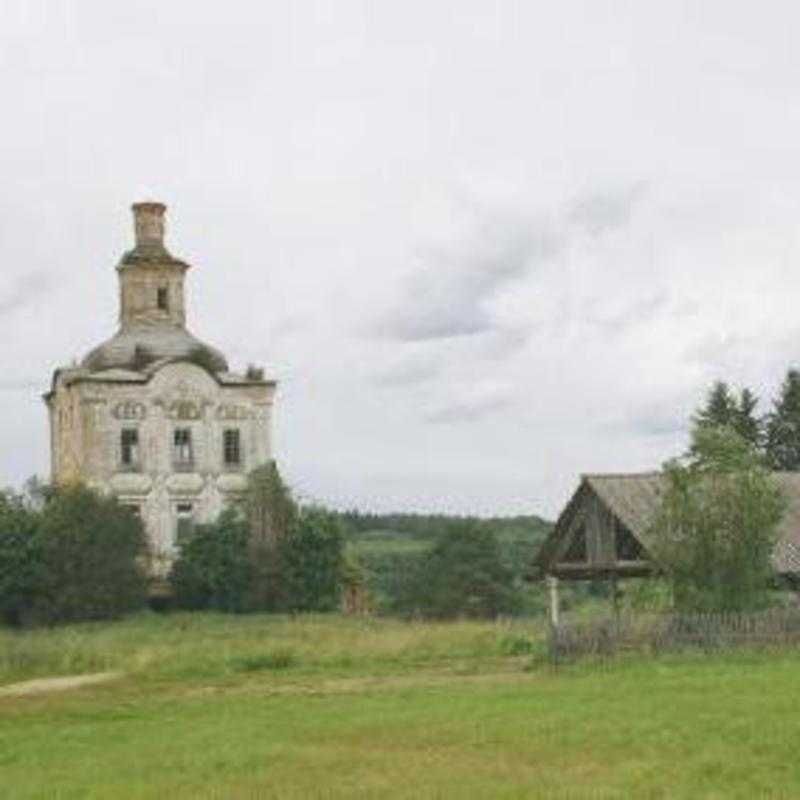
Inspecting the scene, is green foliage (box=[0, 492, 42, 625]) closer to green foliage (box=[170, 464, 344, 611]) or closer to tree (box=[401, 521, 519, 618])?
green foliage (box=[170, 464, 344, 611])

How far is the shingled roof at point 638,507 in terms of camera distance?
36.8 meters

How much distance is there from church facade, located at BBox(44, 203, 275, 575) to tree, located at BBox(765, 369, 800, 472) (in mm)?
19735

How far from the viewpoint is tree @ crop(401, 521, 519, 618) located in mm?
67250

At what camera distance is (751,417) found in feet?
233

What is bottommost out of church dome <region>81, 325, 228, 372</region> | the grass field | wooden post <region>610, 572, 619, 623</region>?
the grass field

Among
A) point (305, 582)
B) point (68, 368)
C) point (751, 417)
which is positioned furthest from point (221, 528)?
point (751, 417)

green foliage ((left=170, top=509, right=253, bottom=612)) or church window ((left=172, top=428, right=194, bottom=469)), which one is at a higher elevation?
church window ((left=172, top=428, right=194, bottom=469))

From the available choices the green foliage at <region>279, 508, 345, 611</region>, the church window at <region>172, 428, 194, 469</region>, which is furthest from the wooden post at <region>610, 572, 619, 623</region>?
the church window at <region>172, 428, 194, 469</region>

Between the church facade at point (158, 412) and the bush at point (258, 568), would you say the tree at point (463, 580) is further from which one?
the church facade at point (158, 412)

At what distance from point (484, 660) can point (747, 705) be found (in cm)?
1600

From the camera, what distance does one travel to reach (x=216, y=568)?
62156mm

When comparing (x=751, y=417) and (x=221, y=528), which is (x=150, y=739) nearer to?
(x=221, y=528)

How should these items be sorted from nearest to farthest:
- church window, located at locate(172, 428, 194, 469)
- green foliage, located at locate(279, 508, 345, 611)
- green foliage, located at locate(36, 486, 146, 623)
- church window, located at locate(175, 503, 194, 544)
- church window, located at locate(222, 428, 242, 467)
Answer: green foliage, located at locate(36, 486, 146, 623) → green foliage, located at locate(279, 508, 345, 611) → church window, located at locate(175, 503, 194, 544) → church window, located at locate(172, 428, 194, 469) → church window, located at locate(222, 428, 242, 467)

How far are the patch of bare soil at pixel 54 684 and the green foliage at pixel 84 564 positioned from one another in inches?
856
